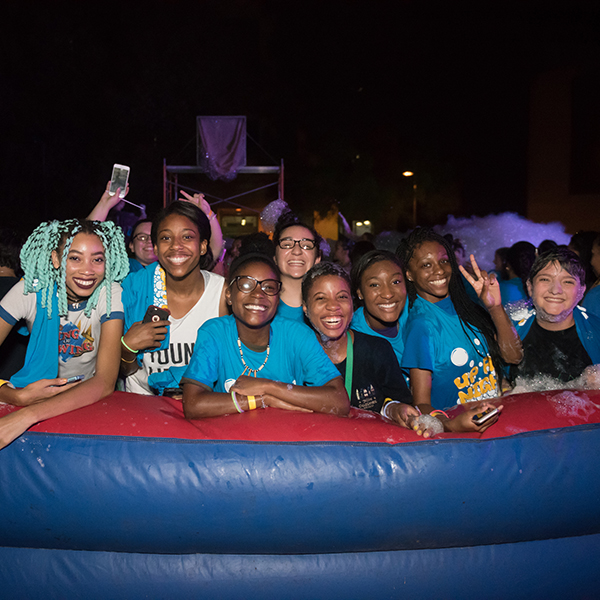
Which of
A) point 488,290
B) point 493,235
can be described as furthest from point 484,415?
point 493,235

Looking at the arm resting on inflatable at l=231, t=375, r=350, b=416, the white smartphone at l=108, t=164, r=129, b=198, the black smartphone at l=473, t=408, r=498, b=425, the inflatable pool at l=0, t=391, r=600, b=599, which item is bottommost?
the inflatable pool at l=0, t=391, r=600, b=599

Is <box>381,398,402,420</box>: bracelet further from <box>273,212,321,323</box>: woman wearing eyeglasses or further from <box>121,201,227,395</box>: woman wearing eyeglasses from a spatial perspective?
<box>121,201,227,395</box>: woman wearing eyeglasses

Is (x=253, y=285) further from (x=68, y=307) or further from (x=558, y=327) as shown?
(x=558, y=327)

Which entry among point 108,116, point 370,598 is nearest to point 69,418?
point 370,598

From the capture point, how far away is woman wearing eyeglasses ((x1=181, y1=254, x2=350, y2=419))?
2053mm

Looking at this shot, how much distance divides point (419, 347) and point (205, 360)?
105 cm

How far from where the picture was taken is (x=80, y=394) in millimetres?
2090

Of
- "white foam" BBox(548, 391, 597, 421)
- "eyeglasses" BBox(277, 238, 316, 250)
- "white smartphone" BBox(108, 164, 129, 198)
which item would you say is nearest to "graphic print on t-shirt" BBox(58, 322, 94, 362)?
"white smartphone" BBox(108, 164, 129, 198)

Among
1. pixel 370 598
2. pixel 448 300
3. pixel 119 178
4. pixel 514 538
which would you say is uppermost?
pixel 119 178

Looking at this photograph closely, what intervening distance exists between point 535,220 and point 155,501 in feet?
43.9

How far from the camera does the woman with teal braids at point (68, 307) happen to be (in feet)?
7.48

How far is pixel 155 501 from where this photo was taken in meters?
1.84

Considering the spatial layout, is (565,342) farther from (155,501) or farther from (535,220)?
(535,220)

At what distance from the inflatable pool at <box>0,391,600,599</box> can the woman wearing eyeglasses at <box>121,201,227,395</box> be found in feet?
1.93
